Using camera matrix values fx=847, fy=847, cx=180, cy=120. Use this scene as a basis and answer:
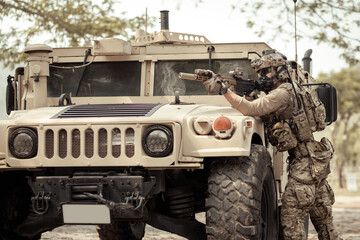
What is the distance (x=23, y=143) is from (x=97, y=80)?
149 cm

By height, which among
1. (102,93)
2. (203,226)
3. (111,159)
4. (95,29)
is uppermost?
(95,29)

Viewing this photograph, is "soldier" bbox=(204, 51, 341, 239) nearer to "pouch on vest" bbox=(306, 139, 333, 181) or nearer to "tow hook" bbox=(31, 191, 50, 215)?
"pouch on vest" bbox=(306, 139, 333, 181)

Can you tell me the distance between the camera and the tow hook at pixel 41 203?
627 centimetres

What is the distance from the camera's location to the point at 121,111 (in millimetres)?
6477

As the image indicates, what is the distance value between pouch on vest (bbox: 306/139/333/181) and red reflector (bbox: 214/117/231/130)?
4.51ft

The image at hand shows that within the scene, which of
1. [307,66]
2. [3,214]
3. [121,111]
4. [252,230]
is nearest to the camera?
[252,230]

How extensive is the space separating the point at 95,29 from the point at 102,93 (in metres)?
7.76

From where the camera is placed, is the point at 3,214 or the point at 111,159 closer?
the point at 111,159

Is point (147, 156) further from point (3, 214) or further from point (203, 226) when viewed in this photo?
point (3, 214)

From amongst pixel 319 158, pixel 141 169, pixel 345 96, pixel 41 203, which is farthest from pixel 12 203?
pixel 345 96

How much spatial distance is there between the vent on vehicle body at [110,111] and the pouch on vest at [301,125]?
1.21 m

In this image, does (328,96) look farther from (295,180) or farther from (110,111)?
(110,111)

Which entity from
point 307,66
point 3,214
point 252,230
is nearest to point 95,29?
point 307,66

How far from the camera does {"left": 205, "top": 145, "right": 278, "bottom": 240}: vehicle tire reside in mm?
6035
